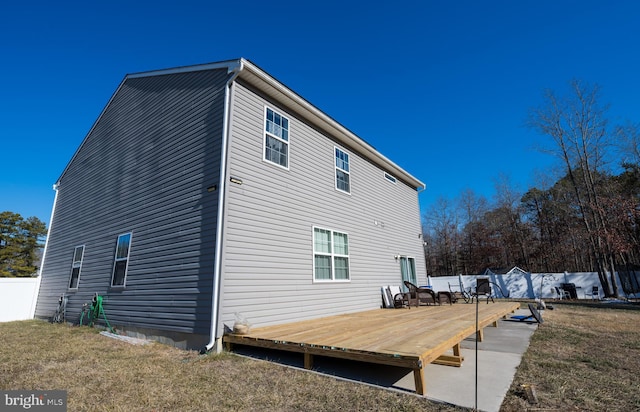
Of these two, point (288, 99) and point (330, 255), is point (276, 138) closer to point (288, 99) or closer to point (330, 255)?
point (288, 99)

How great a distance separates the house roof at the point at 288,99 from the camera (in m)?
6.20

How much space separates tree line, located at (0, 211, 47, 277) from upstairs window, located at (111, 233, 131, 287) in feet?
72.8

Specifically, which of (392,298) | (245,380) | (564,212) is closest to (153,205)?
(245,380)

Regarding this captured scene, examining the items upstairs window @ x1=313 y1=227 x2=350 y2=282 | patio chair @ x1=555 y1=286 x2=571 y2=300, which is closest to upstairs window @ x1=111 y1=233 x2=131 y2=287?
upstairs window @ x1=313 y1=227 x2=350 y2=282

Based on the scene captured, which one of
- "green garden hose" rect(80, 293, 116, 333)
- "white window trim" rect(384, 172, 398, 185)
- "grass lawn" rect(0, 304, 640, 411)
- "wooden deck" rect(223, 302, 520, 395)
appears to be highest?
"white window trim" rect(384, 172, 398, 185)

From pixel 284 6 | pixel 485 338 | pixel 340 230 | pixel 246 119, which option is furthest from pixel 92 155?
pixel 485 338

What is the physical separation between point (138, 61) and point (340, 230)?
29.2 feet

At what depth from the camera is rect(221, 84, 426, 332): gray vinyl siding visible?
5570 mm

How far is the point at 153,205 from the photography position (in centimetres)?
697

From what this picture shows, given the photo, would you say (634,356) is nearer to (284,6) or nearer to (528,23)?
(528,23)

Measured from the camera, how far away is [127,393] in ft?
10.4

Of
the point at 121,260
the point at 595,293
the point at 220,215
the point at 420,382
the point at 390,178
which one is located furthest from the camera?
the point at 595,293

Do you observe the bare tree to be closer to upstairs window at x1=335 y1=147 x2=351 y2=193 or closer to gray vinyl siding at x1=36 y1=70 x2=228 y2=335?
upstairs window at x1=335 y1=147 x2=351 y2=193

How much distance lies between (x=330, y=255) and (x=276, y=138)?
10.8 ft
